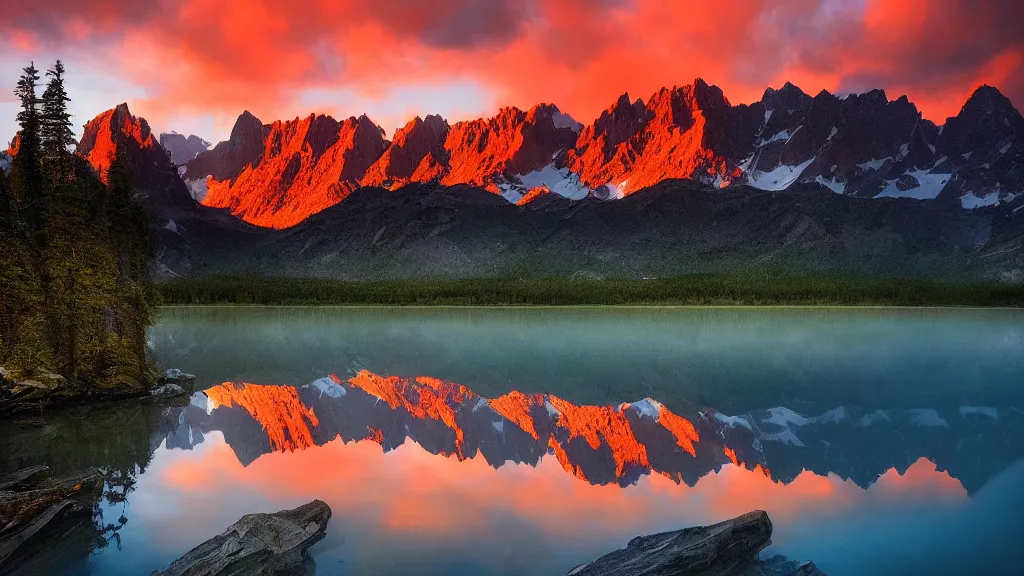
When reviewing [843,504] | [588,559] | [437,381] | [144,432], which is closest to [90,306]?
[144,432]

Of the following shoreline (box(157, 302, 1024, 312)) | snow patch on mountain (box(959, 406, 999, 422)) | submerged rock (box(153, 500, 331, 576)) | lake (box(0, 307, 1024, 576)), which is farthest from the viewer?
shoreline (box(157, 302, 1024, 312))

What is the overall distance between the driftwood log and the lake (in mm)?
523

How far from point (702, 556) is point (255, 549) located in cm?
692

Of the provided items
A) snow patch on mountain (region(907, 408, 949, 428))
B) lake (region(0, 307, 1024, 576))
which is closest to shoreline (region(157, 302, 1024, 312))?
lake (region(0, 307, 1024, 576))

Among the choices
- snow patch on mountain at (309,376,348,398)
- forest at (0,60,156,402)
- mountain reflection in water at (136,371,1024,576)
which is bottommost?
snow patch on mountain at (309,376,348,398)

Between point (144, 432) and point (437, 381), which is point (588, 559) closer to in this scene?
point (144, 432)

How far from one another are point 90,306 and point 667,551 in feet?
89.0

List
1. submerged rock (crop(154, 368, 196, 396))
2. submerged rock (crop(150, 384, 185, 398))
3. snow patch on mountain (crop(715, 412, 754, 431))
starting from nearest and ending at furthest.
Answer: snow patch on mountain (crop(715, 412, 754, 431)) < submerged rock (crop(150, 384, 185, 398)) < submerged rock (crop(154, 368, 196, 396))

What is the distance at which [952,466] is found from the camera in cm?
1695

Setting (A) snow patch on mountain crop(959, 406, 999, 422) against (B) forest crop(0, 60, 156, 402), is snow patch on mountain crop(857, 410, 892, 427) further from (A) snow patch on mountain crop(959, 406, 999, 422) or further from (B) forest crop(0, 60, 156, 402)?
(B) forest crop(0, 60, 156, 402)

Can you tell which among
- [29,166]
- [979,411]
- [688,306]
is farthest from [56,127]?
[688,306]

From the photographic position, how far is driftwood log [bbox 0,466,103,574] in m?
11.5

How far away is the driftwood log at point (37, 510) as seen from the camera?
11.5 meters

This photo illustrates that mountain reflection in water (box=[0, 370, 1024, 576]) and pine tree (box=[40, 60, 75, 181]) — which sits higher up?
pine tree (box=[40, 60, 75, 181])
